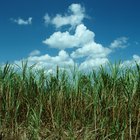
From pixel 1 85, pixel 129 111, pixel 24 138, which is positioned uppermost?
pixel 1 85

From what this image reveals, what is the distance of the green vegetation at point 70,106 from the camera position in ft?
14.3

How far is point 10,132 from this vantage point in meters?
4.67

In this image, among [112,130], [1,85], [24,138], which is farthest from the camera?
[1,85]

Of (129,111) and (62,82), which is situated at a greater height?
(62,82)

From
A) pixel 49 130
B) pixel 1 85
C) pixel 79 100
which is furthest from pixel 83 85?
pixel 1 85

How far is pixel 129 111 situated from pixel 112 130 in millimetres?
296

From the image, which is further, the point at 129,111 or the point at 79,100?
the point at 79,100

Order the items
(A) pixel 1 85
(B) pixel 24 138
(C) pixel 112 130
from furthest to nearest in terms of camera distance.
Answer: (A) pixel 1 85, (B) pixel 24 138, (C) pixel 112 130

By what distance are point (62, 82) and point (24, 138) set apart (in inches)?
36.7

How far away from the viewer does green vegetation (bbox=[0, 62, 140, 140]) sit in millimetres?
4359

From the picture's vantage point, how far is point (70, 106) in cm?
486

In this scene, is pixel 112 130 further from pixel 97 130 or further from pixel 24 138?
pixel 24 138

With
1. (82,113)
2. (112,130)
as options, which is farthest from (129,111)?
(82,113)

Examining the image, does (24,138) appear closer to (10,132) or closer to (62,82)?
(10,132)
